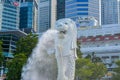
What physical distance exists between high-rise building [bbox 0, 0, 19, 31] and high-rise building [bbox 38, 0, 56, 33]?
94.8ft

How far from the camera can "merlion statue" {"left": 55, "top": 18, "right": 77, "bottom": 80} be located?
50.6 ft

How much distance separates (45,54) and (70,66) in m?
1.71

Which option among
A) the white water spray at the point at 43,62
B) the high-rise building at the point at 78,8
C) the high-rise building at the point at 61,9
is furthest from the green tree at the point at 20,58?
the high-rise building at the point at 61,9

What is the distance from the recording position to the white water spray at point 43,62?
16.2 m

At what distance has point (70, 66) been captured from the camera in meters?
15.5

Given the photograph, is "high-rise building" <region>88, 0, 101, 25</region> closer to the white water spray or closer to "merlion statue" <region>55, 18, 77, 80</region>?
the white water spray

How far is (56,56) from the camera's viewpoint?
51.5ft

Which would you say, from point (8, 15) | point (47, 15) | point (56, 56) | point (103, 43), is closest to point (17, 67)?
point (56, 56)

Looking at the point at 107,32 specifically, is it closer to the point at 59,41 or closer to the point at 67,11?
the point at 67,11

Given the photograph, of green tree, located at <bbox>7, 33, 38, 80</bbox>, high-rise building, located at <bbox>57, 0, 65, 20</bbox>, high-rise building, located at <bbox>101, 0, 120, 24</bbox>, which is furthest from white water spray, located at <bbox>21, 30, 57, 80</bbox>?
high-rise building, located at <bbox>101, 0, 120, 24</bbox>

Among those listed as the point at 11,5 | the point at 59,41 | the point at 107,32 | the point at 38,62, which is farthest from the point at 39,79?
the point at 11,5

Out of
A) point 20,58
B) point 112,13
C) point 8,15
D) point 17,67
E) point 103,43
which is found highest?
point 112,13

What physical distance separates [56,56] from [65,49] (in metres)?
0.53

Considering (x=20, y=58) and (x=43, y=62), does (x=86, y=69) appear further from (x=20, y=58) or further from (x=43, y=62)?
(x=43, y=62)
